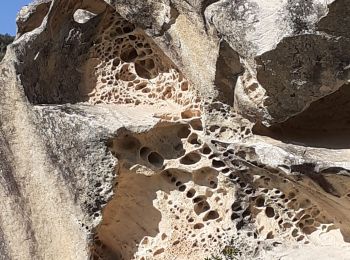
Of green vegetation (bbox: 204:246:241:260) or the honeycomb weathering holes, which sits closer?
green vegetation (bbox: 204:246:241:260)

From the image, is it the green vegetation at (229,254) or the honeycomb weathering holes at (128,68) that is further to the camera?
the honeycomb weathering holes at (128,68)

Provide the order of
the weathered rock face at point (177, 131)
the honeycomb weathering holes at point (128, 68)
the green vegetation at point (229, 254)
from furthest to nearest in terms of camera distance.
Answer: the honeycomb weathering holes at point (128, 68), the green vegetation at point (229, 254), the weathered rock face at point (177, 131)

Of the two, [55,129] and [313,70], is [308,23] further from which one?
[55,129]

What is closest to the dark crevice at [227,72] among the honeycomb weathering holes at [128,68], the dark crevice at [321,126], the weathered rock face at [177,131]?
the weathered rock face at [177,131]

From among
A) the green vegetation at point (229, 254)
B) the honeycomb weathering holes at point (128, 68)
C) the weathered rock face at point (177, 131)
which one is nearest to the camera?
the weathered rock face at point (177, 131)

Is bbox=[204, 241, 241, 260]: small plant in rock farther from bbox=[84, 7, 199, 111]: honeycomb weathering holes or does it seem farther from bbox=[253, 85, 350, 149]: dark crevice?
bbox=[84, 7, 199, 111]: honeycomb weathering holes

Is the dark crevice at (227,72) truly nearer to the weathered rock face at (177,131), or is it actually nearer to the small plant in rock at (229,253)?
the weathered rock face at (177,131)

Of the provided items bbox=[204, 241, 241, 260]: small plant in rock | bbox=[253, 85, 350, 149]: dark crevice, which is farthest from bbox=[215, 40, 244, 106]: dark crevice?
bbox=[204, 241, 241, 260]: small plant in rock

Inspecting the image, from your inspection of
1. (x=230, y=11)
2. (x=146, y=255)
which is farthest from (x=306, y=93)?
(x=146, y=255)
